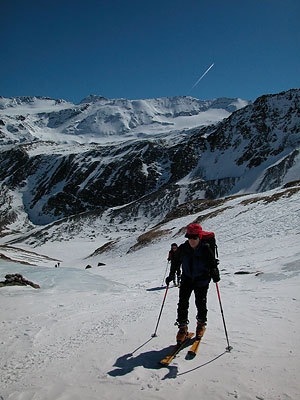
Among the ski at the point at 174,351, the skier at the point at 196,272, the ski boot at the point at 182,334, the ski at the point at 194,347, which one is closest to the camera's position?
the ski at the point at 174,351

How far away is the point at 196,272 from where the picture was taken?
645 centimetres

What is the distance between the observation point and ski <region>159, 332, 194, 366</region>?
5527 millimetres

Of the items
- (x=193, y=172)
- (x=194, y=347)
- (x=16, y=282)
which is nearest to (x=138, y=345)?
(x=194, y=347)

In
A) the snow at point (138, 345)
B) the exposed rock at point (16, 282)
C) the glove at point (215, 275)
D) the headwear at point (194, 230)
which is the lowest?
the snow at point (138, 345)

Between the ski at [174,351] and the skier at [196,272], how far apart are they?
0.15 meters

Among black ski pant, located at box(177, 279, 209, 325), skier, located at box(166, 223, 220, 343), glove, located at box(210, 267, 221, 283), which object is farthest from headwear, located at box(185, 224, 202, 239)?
black ski pant, located at box(177, 279, 209, 325)

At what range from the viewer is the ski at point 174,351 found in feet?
18.1

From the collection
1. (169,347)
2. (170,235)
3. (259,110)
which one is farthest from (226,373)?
(259,110)

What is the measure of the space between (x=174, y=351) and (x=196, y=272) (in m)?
1.55

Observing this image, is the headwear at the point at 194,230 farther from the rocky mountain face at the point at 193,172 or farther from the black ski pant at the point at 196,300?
the rocky mountain face at the point at 193,172

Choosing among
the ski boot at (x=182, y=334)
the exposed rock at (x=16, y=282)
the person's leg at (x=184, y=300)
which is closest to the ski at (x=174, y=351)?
the ski boot at (x=182, y=334)

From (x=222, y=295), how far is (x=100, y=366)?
6896 mm

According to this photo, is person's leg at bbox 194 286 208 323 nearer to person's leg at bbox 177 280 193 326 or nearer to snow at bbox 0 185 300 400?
person's leg at bbox 177 280 193 326

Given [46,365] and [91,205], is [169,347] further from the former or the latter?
[91,205]
